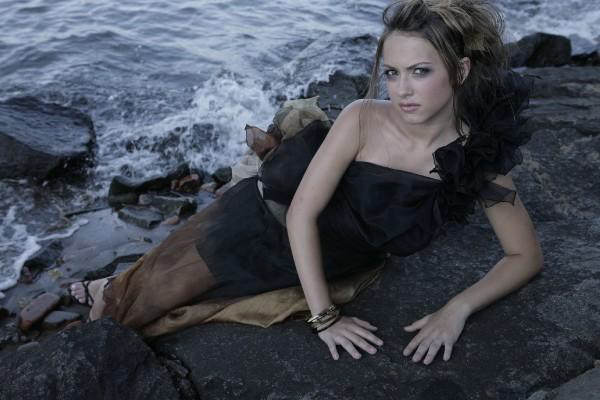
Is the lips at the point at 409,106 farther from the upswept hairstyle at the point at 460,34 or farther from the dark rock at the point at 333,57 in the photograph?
the dark rock at the point at 333,57

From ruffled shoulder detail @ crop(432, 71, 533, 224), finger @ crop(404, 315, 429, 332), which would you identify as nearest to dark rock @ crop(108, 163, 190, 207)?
finger @ crop(404, 315, 429, 332)

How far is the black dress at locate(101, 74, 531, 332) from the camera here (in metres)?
2.54

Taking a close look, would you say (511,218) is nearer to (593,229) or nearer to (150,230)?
(593,229)

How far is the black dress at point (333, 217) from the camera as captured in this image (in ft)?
8.34

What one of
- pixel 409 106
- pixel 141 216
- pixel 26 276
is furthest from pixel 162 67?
pixel 409 106

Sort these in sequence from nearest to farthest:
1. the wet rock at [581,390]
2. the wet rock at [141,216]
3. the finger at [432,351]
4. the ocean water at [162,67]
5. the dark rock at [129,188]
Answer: the wet rock at [581,390]
the finger at [432,351]
the wet rock at [141,216]
the dark rock at [129,188]
the ocean water at [162,67]

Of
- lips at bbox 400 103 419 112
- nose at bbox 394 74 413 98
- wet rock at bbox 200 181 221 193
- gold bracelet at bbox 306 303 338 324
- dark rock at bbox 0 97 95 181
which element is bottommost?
wet rock at bbox 200 181 221 193

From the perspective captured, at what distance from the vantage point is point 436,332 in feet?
8.36

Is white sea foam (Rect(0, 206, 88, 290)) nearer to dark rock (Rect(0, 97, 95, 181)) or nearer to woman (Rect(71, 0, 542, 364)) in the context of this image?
dark rock (Rect(0, 97, 95, 181))

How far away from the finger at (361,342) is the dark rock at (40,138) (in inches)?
166

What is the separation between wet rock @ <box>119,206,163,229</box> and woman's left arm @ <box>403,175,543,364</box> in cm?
301

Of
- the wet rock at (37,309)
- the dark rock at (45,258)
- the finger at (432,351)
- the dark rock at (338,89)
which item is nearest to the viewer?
the finger at (432,351)

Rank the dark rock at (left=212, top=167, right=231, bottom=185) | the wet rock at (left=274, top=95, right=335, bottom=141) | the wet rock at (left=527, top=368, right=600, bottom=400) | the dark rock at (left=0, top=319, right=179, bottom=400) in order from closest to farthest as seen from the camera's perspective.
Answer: the wet rock at (left=527, top=368, right=600, bottom=400) < the dark rock at (left=0, top=319, right=179, bottom=400) < the wet rock at (left=274, top=95, right=335, bottom=141) < the dark rock at (left=212, top=167, right=231, bottom=185)

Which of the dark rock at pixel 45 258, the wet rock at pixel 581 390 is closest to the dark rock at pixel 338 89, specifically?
the dark rock at pixel 45 258
